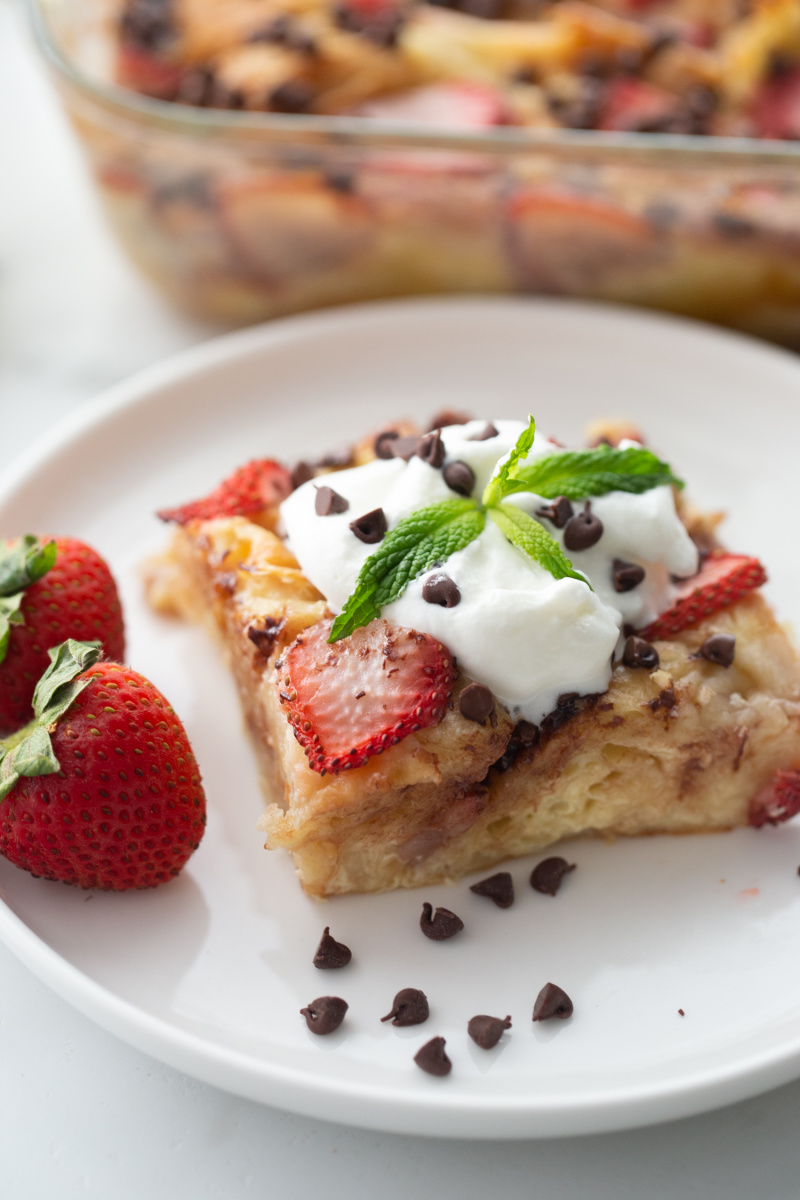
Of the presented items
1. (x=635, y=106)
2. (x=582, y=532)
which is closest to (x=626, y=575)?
(x=582, y=532)

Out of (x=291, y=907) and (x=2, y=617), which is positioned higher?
(x=2, y=617)

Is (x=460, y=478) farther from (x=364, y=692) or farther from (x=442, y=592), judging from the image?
(x=364, y=692)

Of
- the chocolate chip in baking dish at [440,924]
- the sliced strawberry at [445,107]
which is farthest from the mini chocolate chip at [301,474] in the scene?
the sliced strawberry at [445,107]

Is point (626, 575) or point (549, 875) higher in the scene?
point (626, 575)


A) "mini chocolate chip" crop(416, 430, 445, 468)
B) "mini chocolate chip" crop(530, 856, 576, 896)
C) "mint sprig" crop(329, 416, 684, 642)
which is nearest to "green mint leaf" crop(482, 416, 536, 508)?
"mint sprig" crop(329, 416, 684, 642)

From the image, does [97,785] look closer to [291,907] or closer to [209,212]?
[291,907]

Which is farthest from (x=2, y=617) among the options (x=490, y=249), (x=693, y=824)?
(x=490, y=249)
